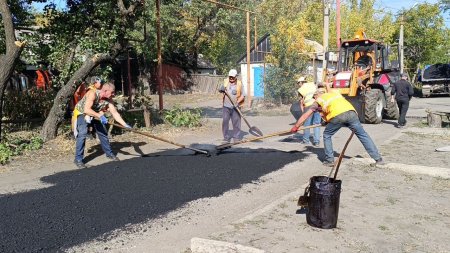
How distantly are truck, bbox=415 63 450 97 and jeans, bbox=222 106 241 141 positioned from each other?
1983cm

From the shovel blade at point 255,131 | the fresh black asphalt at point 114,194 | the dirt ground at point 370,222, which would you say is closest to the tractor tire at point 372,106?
the shovel blade at point 255,131

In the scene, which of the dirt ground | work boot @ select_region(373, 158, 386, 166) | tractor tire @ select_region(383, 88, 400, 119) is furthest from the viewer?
tractor tire @ select_region(383, 88, 400, 119)

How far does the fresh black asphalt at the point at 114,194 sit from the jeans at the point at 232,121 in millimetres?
1343

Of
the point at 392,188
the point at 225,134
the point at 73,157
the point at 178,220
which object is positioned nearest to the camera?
the point at 178,220

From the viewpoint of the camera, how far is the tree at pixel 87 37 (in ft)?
31.8

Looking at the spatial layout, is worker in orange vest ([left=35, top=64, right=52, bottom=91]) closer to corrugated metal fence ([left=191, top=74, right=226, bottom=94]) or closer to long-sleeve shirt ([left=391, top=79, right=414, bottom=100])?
long-sleeve shirt ([left=391, top=79, right=414, bottom=100])

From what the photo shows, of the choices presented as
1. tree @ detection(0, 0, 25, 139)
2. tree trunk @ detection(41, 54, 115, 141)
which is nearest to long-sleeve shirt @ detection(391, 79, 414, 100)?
tree trunk @ detection(41, 54, 115, 141)

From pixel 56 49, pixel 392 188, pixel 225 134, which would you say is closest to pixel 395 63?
pixel 225 134

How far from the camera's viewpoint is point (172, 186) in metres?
6.22

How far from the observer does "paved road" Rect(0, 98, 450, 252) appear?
4.33m

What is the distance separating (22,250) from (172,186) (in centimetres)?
250

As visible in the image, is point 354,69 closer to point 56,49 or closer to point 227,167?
point 227,167

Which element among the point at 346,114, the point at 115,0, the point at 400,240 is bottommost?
the point at 400,240

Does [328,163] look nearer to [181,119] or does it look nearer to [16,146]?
[181,119]
